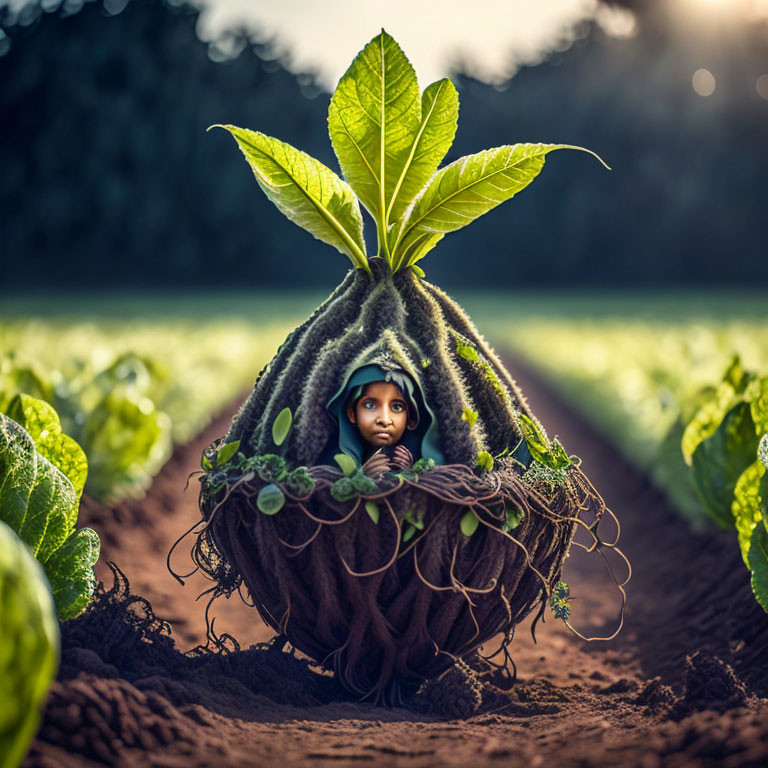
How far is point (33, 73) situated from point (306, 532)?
37618 millimetres

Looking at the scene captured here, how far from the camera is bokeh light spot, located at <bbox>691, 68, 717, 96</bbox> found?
4128 cm

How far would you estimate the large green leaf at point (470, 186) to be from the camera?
8.52 feet

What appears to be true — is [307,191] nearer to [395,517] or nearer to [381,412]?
[381,412]

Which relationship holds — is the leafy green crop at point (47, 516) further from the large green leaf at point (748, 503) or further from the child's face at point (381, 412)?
the large green leaf at point (748, 503)

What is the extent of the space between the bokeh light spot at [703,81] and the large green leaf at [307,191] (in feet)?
142

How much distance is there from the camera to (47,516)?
97.7 inches

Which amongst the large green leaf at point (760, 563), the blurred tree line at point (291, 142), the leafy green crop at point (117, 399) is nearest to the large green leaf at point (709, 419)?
the large green leaf at point (760, 563)

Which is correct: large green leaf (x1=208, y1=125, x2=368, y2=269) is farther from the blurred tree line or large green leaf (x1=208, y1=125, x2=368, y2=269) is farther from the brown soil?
the blurred tree line

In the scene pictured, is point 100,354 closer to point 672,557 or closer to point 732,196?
point 672,557

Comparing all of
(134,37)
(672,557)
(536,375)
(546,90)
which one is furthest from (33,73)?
(672,557)

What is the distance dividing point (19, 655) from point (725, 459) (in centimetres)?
289

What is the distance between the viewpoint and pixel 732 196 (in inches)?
1587

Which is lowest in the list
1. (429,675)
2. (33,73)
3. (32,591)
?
(429,675)

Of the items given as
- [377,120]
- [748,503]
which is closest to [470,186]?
[377,120]
